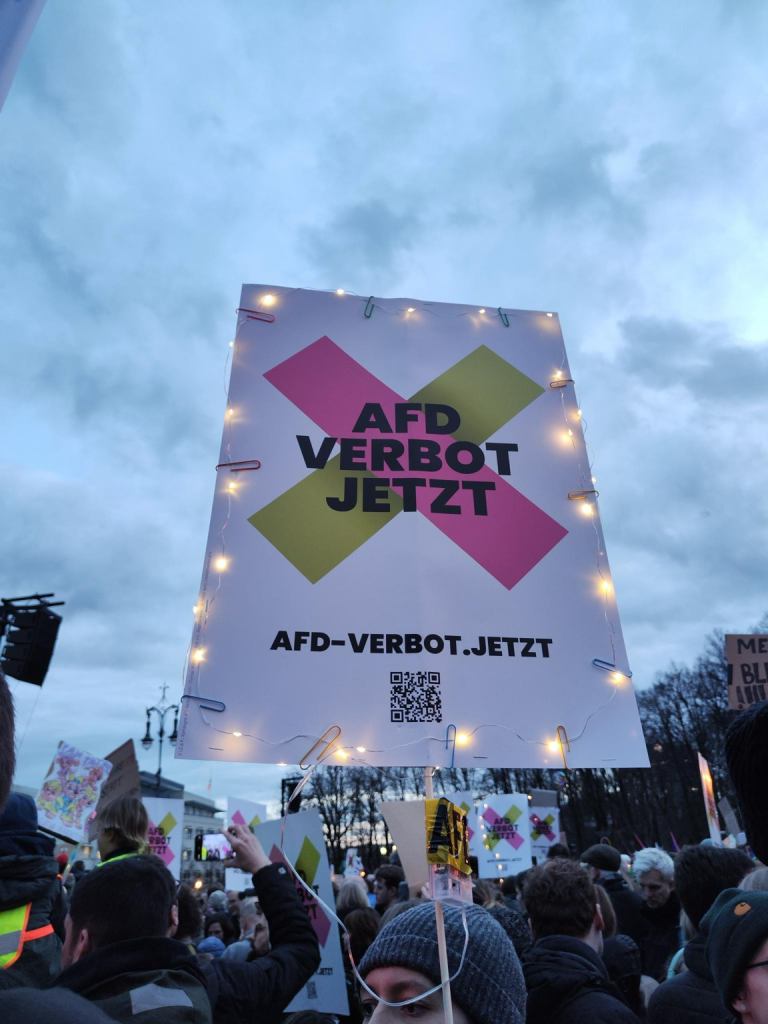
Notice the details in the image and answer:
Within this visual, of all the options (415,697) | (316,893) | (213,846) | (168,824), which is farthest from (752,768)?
(213,846)

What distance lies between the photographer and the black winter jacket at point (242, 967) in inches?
65.7

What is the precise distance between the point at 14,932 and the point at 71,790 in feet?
10.8

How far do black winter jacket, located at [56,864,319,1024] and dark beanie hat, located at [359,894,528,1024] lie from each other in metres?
0.48

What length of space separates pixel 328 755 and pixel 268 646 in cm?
45

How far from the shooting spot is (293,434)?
3178 mm

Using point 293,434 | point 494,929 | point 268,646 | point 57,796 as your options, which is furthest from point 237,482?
point 57,796

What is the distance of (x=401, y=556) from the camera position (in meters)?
2.96

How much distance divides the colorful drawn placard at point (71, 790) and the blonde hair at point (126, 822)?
234 cm

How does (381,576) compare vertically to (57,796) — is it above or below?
above

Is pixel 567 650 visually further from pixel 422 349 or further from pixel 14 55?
pixel 14 55

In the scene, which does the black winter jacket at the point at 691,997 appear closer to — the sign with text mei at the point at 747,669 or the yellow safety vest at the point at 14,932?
the yellow safety vest at the point at 14,932

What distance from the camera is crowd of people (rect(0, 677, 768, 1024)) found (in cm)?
160

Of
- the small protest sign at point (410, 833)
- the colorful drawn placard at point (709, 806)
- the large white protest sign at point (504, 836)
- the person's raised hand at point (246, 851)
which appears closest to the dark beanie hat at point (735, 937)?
the small protest sign at point (410, 833)

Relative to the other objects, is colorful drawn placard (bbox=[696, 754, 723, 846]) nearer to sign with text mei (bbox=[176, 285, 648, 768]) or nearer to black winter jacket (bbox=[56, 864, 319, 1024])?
sign with text mei (bbox=[176, 285, 648, 768])
